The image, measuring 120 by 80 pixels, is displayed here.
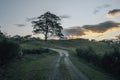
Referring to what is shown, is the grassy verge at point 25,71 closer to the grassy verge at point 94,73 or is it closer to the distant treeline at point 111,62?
the grassy verge at point 94,73

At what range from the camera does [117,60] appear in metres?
31.0

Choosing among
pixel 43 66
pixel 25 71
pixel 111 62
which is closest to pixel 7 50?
pixel 43 66

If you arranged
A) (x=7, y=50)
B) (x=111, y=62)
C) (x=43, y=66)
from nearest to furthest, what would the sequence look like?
(x=111, y=62), (x=43, y=66), (x=7, y=50)

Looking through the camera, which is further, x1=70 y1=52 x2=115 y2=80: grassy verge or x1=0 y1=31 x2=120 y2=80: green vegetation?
x1=70 y1=52 x2=115 y2=80: grassy verge

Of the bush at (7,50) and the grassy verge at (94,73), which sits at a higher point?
the bush at (7,50)

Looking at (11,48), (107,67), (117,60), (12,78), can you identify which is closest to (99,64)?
(107,67)

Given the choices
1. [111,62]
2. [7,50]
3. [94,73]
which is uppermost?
[7,50]

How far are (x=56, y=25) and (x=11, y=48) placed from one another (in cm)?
7321

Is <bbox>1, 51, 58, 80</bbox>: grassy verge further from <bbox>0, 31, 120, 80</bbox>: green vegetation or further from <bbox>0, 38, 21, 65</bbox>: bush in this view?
<bbox>0, 38, 21, 65</bbox>: bush

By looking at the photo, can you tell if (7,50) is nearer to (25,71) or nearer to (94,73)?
(25,71)

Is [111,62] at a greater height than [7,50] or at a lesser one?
lesser

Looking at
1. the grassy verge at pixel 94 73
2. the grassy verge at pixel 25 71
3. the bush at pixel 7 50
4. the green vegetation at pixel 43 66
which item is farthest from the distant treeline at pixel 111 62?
the bush at pixel 7 50

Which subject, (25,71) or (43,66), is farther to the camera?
(43,66)

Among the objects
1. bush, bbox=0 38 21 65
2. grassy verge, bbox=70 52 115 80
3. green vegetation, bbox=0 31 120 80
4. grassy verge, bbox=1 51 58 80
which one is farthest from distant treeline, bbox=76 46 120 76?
bush, bbox=0 38 21 65
